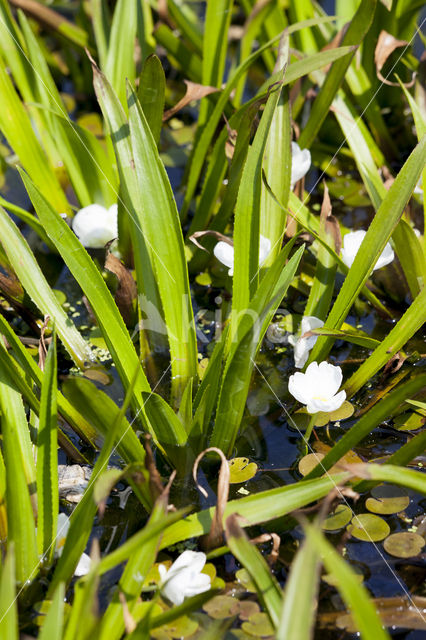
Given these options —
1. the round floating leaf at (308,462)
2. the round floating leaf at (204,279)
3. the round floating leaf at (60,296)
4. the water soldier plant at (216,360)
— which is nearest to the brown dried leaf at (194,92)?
the water soldier plant at (216,360)

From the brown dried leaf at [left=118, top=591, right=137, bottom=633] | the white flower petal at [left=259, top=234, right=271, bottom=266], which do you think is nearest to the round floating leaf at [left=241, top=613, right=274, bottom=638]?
the brown dried leaf at [left=118, top=591, right=137, bottom=633]

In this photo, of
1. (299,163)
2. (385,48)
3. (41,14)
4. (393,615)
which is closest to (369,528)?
(393,615)

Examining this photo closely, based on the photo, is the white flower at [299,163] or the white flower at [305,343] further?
the white flower at [299,163]

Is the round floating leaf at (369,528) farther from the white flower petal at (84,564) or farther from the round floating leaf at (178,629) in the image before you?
the white flower petal at (84,564)

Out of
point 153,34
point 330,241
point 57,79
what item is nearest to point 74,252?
point 330,241

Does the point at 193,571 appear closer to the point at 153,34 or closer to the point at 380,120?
the point at 380,120

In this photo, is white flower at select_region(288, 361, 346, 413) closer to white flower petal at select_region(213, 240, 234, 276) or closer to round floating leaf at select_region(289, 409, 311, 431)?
round floating leaf at select_region(289, 409, 311, 431)

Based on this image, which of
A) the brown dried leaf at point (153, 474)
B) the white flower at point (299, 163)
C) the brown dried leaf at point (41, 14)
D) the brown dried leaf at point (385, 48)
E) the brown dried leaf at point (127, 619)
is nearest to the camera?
the brown dried leaf at point (127, 619)
